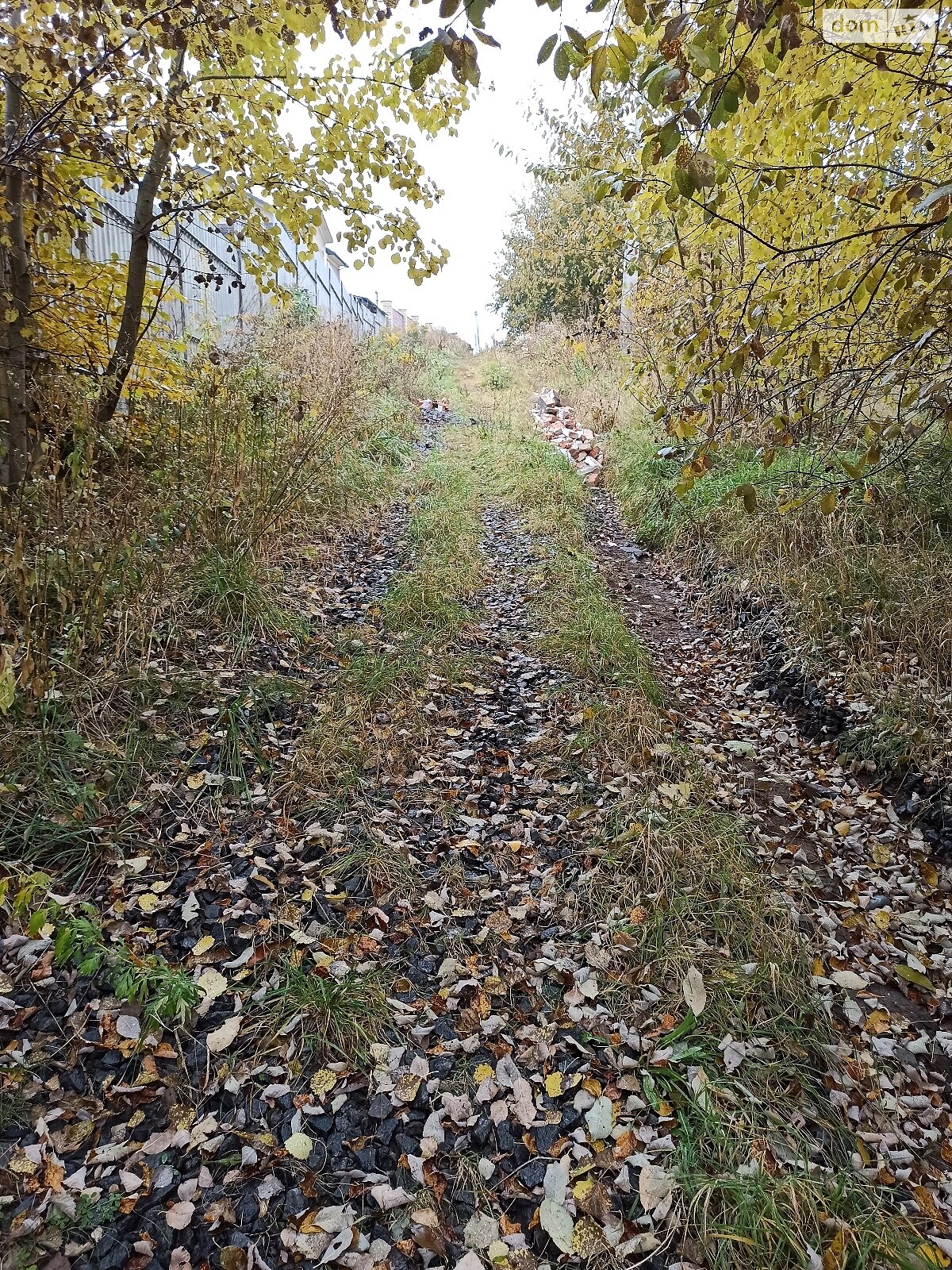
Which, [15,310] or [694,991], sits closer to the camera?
[694,991]

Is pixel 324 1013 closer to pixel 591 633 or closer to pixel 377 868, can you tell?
pixel 377 868

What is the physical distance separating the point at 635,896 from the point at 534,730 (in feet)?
4.31

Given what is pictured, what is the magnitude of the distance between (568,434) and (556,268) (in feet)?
25.7

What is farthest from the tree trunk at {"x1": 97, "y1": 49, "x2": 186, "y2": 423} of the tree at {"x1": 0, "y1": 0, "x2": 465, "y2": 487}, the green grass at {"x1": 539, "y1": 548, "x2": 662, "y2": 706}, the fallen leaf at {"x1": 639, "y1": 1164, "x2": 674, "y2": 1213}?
the fallen leaf at {"x1": 639, "y1": 1164, "x2": 674, "y2": 1213}

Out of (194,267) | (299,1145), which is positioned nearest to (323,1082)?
(299,1145)

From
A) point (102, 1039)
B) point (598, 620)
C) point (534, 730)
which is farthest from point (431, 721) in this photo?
point (102, 1039)

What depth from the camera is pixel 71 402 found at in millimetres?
3326

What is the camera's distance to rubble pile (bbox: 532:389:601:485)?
8961 mm

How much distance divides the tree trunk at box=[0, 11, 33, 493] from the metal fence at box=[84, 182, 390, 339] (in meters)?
0.37

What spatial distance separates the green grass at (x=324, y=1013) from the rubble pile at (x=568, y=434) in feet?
24.0

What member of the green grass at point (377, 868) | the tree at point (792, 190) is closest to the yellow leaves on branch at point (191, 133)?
the tree at point (792, 190)

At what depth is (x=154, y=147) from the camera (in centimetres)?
387

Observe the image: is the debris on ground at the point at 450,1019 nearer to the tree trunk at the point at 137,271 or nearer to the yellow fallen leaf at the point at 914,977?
the yellow fallen leaf at the point at 914,977

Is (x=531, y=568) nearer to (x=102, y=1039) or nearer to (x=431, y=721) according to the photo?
(x=431, y=721)
